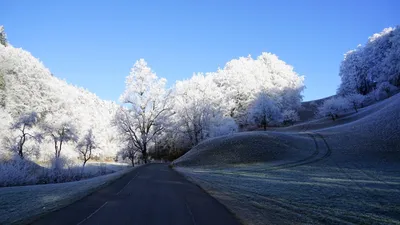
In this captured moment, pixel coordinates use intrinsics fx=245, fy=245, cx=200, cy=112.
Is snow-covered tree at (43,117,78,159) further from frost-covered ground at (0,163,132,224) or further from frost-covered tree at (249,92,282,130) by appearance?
frost-covered tree at (249,92,282,130)

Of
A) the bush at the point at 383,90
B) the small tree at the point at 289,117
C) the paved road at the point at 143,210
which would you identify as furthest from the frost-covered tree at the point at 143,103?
the bush at the point at 383,90

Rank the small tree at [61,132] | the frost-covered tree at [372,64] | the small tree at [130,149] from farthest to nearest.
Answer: the frost-covered tree at [372,64]
the small tree at [61,132]
the small tree at [130,149]

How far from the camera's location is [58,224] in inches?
251

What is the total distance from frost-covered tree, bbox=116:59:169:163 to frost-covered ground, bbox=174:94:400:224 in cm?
683

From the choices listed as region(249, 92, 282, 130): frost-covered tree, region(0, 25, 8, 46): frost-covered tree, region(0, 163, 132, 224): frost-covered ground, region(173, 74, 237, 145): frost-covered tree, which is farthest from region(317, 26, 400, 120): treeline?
region(0, 25, 8, 46): frost-covered tree

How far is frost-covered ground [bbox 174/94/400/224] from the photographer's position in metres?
8.35

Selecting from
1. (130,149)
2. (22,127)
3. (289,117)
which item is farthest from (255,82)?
(22,127)

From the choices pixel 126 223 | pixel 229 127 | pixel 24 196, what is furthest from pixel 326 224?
pixel 229 127

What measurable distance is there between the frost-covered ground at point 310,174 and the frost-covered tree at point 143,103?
269 inches

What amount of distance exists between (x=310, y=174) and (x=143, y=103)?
25.6 metres

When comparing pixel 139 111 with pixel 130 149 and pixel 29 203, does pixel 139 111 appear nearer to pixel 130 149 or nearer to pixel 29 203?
pixel 130 149

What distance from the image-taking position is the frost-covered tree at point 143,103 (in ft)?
121

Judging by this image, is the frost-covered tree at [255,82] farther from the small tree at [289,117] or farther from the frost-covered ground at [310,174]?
the frost-covered ground at [310,174]

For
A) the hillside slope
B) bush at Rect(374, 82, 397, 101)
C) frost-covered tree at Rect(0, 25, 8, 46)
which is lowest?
bush at Rect(374, 82, 397, 101)
